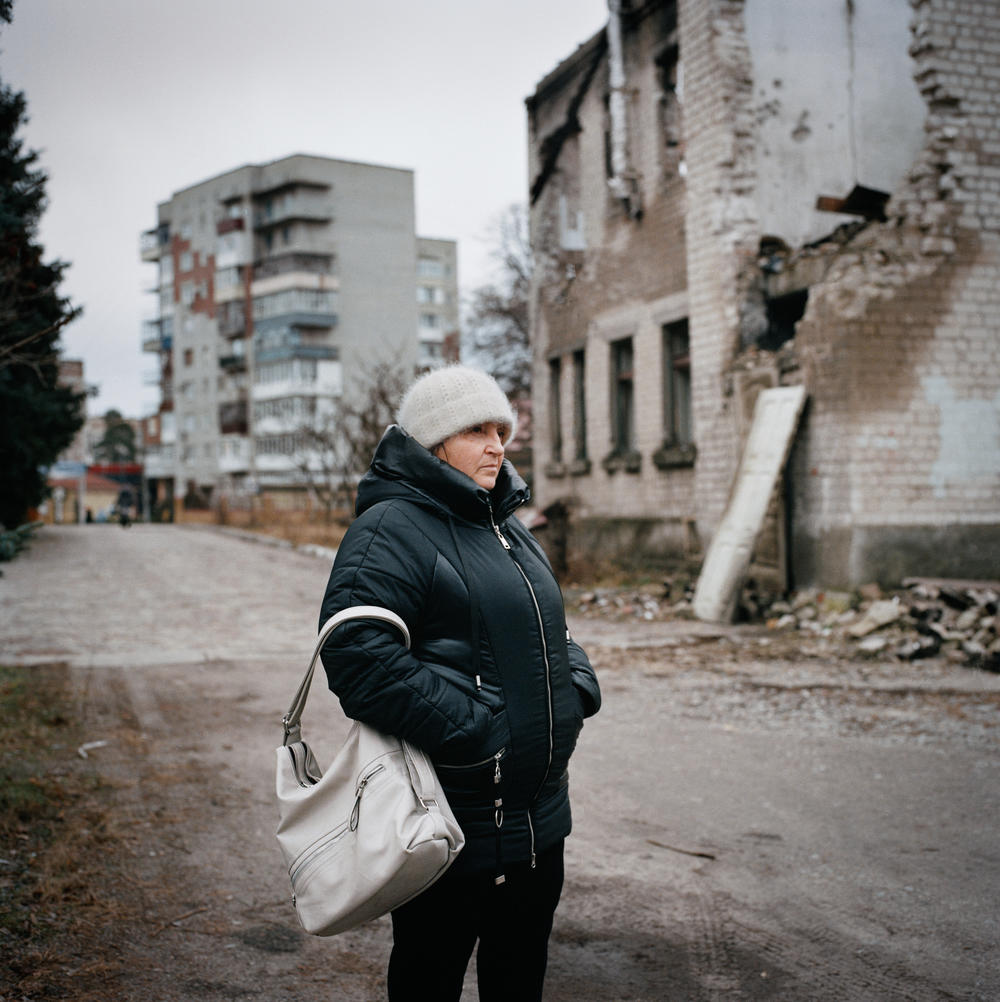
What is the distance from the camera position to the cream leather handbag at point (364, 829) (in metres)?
2.14

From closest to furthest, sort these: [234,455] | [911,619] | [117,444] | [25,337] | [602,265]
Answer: [25,337]
[911,619]
[602,265]
[234,455]
[117,444]

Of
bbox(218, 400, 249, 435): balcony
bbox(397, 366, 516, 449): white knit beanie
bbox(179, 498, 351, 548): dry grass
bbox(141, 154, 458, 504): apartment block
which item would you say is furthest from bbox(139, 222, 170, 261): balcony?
bbox(397, 366, 516, 449): white knit beanie

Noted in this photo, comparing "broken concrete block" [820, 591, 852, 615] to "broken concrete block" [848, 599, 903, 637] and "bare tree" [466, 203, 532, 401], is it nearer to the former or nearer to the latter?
"broken concrete block" [848, 599, 903, 637]

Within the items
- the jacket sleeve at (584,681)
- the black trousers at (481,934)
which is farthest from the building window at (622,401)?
the black trousers at (481,934)

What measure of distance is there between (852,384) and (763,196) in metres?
3.71

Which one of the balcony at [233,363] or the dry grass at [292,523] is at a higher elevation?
the balcony at [233,363]

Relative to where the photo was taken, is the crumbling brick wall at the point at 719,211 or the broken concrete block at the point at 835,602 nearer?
the broken concrete block at the point at 835,602

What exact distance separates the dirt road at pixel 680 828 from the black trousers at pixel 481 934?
986 mm

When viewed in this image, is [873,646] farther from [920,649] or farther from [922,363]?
[922,363]

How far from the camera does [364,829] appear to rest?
2176mm

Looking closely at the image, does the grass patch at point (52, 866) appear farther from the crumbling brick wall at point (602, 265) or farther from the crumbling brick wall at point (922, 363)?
the crumbling brick wall at point (602, 265)

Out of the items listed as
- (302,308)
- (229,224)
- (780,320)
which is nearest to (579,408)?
(780,320)

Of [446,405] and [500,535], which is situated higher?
[446,405]

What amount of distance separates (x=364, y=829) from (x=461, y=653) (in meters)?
0.44
